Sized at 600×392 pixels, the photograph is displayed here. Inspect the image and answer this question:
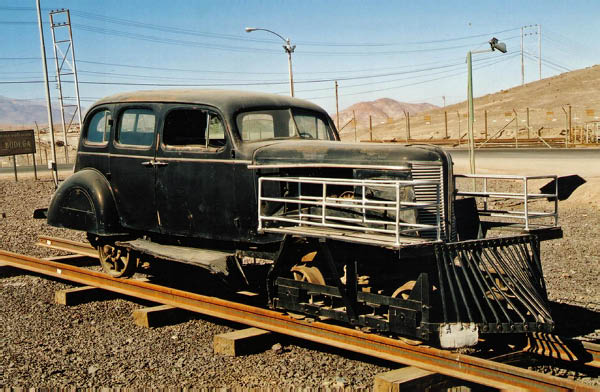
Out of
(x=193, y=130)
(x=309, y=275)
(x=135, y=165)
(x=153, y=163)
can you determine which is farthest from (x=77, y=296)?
(x=309, y=275)

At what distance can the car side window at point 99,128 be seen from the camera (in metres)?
7.91

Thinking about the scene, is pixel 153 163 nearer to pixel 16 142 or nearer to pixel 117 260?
pixel 117 260

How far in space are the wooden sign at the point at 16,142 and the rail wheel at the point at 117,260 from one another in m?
16.0

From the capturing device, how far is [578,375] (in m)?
5.18

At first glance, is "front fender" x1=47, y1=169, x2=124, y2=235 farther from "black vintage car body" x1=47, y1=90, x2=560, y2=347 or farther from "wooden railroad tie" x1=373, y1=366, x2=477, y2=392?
"wooden railroad tie" x1=373, y1=366, x2=477, y2=392

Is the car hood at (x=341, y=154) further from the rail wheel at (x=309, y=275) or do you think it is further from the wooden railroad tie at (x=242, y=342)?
the wooden railroad tie at (x=242, y=342)

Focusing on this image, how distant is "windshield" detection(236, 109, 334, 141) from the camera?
6789 mm

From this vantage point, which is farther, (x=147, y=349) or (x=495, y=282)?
(x=147, y=349)

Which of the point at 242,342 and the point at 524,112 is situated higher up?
the point at 524,112

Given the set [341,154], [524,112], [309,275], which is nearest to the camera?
[341,154]

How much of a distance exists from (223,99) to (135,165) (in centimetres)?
140

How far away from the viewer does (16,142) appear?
75.5ft

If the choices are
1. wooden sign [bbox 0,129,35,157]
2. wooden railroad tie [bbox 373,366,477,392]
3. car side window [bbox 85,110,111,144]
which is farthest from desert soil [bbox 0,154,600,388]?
wooden sign [bbox 0,129,35,157]

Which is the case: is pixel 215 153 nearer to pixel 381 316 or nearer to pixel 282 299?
pixel 282 299
